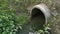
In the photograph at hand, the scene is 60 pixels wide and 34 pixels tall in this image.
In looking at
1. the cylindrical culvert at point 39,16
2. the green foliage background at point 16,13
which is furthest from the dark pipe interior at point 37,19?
the green foliage background at point 16,13

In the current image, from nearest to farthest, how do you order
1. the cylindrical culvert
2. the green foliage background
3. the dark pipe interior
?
Answer: 1. the green foliage background
2. the cylindrical culvert
3. the dark pipe interior

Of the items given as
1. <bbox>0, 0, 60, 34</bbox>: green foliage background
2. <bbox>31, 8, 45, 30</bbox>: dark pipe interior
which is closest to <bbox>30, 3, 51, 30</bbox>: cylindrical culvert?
<bbox>31, 8, 45, 30</bbox>: dark pipe interior

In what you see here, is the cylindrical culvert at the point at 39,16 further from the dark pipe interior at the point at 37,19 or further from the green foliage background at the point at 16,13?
the green foliage background at the point at 16,13

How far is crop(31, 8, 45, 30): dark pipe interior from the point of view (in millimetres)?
3692

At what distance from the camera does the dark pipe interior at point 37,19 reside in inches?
145

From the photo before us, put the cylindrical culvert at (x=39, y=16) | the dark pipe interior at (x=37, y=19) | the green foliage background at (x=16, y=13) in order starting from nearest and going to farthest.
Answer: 1. the green foliage background at (x=16, y=13)
2. the cylindrical culvert at (x=39, y=16)
3. the dark pipe interior at (x=37, y=19)

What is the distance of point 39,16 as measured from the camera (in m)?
4.02

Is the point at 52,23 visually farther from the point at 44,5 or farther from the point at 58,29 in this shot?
the point at 44,5

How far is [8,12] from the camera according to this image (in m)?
3.59

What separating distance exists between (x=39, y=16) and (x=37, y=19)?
13 cm

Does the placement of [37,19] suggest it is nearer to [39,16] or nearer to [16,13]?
[39,16]

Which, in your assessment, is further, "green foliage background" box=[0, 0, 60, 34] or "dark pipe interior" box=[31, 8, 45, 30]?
"dark pipe interior" box=[31, 8, 45, 30]

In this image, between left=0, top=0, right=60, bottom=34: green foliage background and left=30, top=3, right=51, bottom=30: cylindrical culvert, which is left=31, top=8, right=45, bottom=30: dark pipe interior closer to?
left=30, top=3, right=51, bottom=30: cylindrical culvert

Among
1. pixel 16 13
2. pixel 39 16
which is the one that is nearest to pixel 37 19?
pixel 39 16
